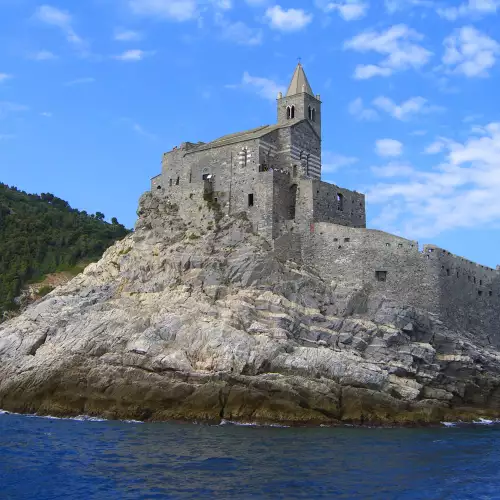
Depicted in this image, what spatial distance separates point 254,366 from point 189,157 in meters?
20.1

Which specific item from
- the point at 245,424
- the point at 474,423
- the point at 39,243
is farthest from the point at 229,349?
the point at 39,243

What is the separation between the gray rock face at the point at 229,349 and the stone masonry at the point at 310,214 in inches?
48.9

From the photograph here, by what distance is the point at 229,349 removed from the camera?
3819 cm

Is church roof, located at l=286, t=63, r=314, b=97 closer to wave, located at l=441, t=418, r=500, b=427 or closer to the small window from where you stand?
the small window

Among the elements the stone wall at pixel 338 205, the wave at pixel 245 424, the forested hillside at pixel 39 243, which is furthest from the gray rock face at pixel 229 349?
the forested hillside at pixel 39 243

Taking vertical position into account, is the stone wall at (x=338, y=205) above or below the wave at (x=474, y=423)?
above

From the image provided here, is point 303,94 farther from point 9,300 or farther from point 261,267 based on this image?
point 9,300

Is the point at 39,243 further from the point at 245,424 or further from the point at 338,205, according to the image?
the point at 245,424

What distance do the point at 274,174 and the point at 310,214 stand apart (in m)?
3.72

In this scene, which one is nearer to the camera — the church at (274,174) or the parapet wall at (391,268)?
the parapet wall at (391,268)

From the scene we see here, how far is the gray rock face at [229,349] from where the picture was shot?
37.0 m

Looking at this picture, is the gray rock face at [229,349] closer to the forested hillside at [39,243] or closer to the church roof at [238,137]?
the church roof at [238,137]

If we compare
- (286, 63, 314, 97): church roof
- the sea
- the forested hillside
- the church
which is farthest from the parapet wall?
the forested hillside

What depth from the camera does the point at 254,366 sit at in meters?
37.6
